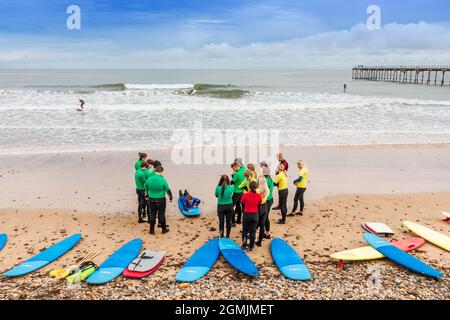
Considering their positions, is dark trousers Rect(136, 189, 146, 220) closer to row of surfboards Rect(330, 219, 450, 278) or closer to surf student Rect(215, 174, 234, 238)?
surf student Rect(215, 174, 234, 238)

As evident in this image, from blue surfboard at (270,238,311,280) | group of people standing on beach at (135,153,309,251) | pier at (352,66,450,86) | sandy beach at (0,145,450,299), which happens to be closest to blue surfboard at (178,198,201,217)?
sandy beach at (0,145,450,299)

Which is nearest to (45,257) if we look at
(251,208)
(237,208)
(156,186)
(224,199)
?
(156,186)

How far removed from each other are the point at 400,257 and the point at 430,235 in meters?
1.64

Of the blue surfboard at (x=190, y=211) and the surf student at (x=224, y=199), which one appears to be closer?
the surf student at (x=224, y=199)

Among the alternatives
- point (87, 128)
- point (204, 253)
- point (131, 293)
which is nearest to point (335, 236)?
point (204, 253)

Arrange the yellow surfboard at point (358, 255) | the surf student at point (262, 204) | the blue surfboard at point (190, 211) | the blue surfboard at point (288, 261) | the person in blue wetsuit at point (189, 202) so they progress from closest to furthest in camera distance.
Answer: the blue surfboard at point (288, 261) < the yellow surfboard at point (358, 255) < the surf student at point (262, 204) < the blue surfboard at point (190, 211) < the person in blue wetsuit at point (189, 202)

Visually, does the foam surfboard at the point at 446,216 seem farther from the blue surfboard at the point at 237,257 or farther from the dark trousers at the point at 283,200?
the blue surfboard at the point at 237,257

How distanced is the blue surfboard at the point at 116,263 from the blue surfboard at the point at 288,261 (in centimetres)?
275

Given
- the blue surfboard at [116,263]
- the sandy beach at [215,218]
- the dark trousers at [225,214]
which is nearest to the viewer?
the sandy beach at [215,218]

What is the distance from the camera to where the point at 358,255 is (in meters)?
6.75

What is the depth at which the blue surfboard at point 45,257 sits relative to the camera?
622cm

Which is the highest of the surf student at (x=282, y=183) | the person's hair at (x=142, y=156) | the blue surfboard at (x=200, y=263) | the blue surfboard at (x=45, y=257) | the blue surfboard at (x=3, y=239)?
the person's hair at (x=142, y=156)

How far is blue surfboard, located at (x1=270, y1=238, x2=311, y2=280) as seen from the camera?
6.09 m

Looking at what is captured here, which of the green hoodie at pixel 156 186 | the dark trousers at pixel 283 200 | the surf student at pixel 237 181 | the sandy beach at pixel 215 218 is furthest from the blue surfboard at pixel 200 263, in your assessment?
the dark trousers at pixel 283 200
